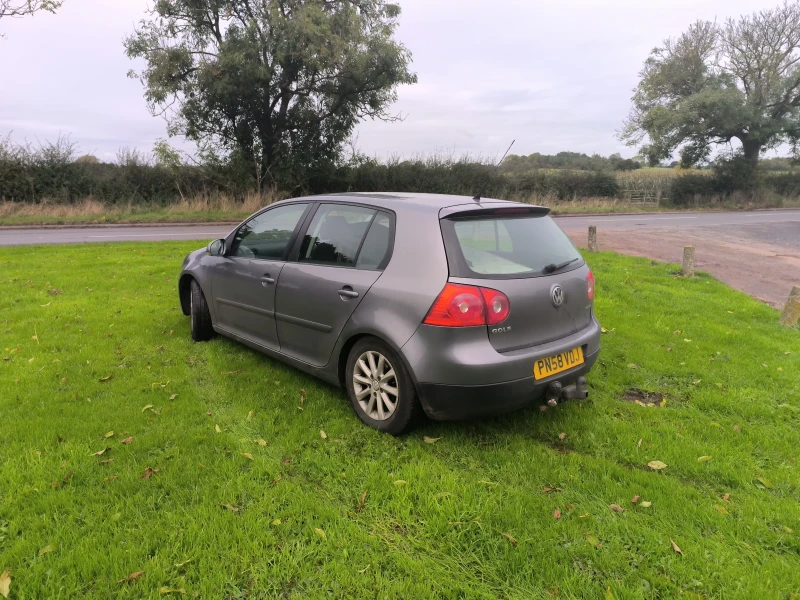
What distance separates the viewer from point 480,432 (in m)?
3.58

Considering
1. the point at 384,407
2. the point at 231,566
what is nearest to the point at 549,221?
the point at 384,407

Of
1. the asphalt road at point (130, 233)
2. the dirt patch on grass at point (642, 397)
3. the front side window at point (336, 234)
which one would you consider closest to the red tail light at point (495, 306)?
the front side window at point (336, 234)

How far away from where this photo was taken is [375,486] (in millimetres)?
2934

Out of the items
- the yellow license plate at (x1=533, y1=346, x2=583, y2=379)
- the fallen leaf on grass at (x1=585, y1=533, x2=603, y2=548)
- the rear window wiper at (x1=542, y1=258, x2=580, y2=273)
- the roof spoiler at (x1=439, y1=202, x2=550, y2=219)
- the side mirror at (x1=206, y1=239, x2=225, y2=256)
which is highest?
the roof spoiler at (x1=439, y1=202, x2=550, y2=219)

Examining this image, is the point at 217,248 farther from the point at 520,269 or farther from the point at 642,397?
the point at 642,397

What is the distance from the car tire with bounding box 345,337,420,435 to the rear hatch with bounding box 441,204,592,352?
653 mm

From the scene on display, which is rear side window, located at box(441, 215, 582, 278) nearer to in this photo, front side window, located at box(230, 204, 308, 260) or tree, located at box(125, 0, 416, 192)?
front side window, located at box(230, 204, 308, 260)

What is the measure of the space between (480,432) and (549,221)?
1703 mm

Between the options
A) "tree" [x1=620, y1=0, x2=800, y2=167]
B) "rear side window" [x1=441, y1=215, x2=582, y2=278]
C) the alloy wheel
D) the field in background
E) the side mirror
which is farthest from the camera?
"tree" [x1=620, y1=0, x2=800, y2=167]

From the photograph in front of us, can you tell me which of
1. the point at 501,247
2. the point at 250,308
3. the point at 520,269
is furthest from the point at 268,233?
the point at 520,269

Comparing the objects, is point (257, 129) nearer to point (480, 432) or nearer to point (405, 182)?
point (405, 182)

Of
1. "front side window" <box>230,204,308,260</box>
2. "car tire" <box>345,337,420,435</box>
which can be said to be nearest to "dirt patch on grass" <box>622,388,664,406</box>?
"car tire" <box>345,337,420,435</box>

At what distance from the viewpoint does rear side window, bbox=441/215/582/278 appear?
326 centimetres

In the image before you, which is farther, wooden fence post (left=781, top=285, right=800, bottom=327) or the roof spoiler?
wooden fence post (left=781, top=285, right=800, bottom=327)
